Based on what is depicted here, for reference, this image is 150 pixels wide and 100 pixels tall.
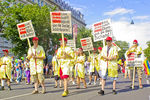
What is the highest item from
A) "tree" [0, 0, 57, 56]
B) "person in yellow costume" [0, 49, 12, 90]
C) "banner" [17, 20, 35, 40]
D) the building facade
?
the building facade

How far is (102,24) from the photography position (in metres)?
10.6

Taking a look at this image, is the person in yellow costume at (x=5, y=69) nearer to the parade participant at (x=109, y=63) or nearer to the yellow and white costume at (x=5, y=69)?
the yellow and white costume at (x=5, y=69)

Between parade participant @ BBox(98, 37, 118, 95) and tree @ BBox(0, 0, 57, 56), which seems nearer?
parade participant @ BBox(98, 37, 118, 95)

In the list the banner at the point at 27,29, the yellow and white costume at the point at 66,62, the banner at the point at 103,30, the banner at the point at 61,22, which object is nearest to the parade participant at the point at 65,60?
the yellow and white costume at the point at 66,62

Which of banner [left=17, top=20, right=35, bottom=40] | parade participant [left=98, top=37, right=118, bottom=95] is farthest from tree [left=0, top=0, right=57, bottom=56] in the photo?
parade participant [left=98, top=37, right=118, bottom=95]

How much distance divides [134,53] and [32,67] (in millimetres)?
4341

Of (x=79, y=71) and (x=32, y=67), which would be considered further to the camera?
(x=79, y=71)

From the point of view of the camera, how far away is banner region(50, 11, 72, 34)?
8477mm

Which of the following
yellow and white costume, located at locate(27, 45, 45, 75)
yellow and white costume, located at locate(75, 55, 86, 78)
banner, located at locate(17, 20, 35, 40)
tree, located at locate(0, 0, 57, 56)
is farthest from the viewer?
tree, located at locate(0, 0, 57, 56)

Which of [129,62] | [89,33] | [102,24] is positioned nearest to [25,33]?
[102,24]

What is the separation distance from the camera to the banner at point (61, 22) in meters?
8.48

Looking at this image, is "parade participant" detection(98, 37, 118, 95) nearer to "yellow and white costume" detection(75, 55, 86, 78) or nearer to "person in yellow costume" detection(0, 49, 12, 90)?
"yellow and white costume" detection(75, 55, 86, 78)

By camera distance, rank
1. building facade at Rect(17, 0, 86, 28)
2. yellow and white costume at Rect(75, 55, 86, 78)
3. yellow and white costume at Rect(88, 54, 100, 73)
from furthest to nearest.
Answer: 1. building facade at Rect(17, 0, 86, 28)
2. yellow and white costume at Rect(88, 54, 100, 73)
3. yellow and white costume at Rect(75, 55, 86, 78)

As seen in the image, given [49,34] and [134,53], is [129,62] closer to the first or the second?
[134,53]
